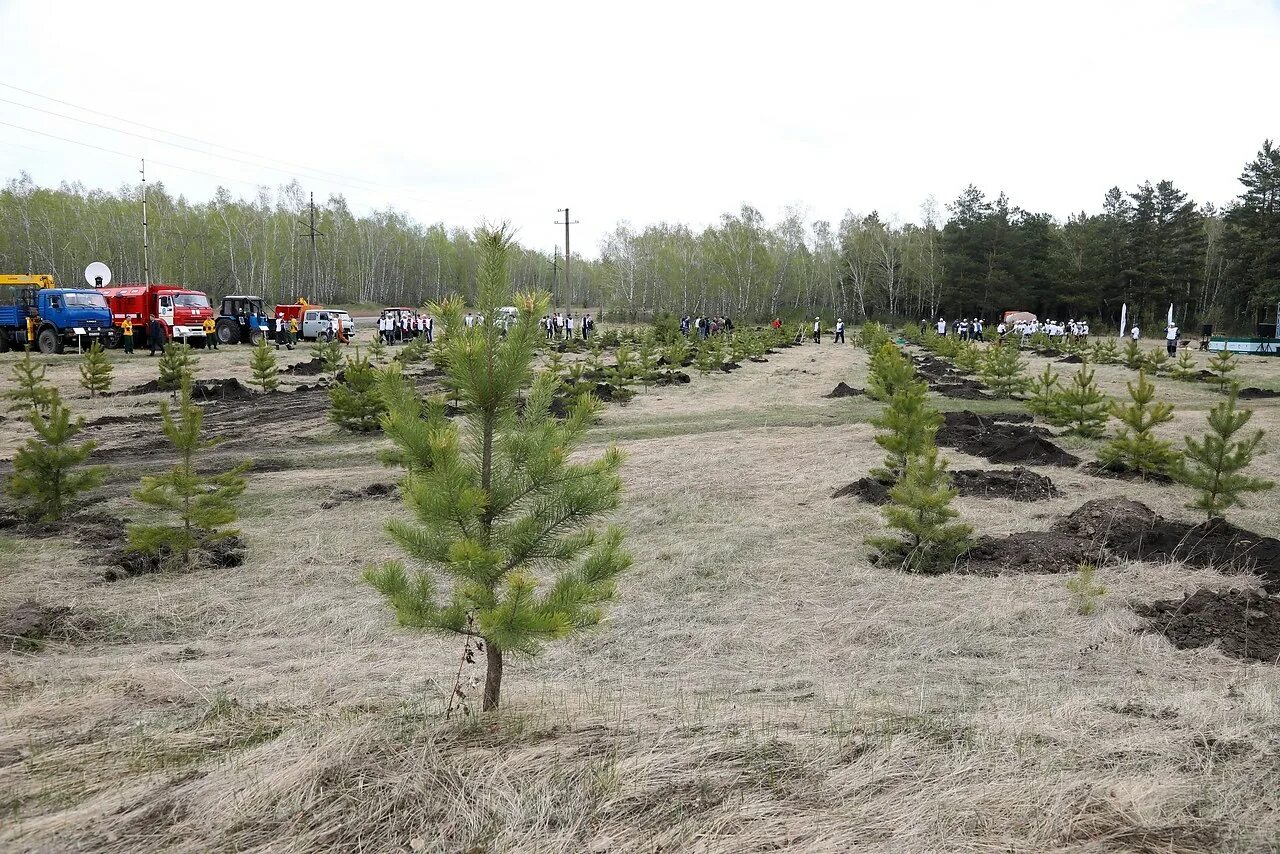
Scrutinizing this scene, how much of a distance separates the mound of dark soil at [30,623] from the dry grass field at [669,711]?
0.12 m

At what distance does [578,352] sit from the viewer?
3516 cm

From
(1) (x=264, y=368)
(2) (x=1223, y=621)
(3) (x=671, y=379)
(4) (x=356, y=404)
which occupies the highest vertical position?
(1) (x=264, y=368)

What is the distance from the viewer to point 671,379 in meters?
24.3

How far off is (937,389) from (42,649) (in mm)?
21585

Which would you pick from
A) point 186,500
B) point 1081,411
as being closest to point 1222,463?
point 1081,411

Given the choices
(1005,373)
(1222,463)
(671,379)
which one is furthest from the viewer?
(671,379)

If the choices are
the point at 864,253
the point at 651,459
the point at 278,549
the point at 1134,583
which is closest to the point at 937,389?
the point at 651,459

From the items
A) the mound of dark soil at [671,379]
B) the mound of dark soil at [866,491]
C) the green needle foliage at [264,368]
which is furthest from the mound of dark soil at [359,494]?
the mound of dark soil at [671,379]

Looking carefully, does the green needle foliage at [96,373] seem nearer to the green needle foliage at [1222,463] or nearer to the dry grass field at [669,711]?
the dry grass field at [669,711]

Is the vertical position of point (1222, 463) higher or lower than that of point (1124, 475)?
higher

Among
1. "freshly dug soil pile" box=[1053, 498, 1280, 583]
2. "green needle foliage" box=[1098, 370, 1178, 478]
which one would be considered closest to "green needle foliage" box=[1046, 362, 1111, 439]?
"green needle foliage" box=[1098, 370, 1178, 478]

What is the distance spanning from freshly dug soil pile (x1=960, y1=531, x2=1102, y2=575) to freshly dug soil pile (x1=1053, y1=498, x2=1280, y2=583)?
11.3 inches

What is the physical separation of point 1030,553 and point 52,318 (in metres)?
33.7

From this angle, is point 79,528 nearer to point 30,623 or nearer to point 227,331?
point 30,623
